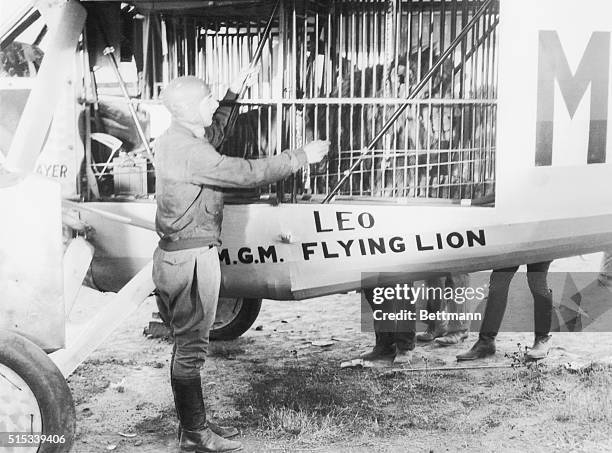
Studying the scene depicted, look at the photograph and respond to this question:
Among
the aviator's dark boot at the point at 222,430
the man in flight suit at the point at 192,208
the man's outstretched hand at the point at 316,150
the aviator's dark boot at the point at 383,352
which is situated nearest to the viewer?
the man in flight suit at the point at 192,208

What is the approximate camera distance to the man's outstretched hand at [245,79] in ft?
11.4

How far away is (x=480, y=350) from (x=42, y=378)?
5.82ft

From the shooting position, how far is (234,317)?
380 centimetres

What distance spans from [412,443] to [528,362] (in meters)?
0.62

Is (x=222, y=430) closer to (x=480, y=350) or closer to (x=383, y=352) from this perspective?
(x=383, y=352)

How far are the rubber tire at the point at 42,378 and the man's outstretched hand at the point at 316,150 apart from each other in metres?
1.27

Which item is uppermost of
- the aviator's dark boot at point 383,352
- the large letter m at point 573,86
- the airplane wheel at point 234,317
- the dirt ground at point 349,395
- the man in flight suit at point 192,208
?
the large letter m at point 573,86

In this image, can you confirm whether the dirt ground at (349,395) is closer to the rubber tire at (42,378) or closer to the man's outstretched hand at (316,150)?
the rubber tire at (42,378)

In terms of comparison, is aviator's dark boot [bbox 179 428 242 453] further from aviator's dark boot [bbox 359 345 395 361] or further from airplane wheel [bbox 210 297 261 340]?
aviator's dark boot [bbox 359 345 395 361]

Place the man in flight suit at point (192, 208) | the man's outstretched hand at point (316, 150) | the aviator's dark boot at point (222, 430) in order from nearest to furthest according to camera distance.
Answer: the man in flight suit at point (192, 208)
the man's outstretched hand at point (316, 150)
the aviator's dark boot at point (222, 430)

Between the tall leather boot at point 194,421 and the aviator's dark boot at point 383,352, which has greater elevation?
the aviator's dark boot at point 383,352

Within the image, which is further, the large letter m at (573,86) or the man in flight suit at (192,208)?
the large letter m at (573,86)

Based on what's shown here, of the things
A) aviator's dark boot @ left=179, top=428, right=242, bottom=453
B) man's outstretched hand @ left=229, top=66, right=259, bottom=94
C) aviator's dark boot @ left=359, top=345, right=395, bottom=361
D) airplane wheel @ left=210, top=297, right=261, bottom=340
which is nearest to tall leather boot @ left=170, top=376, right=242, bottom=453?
aviator's dark boot @ left=179, top=428, right=242, bottom=453

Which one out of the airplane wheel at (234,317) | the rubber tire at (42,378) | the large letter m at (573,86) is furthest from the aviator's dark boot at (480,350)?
the rubber tire at (42,378)
